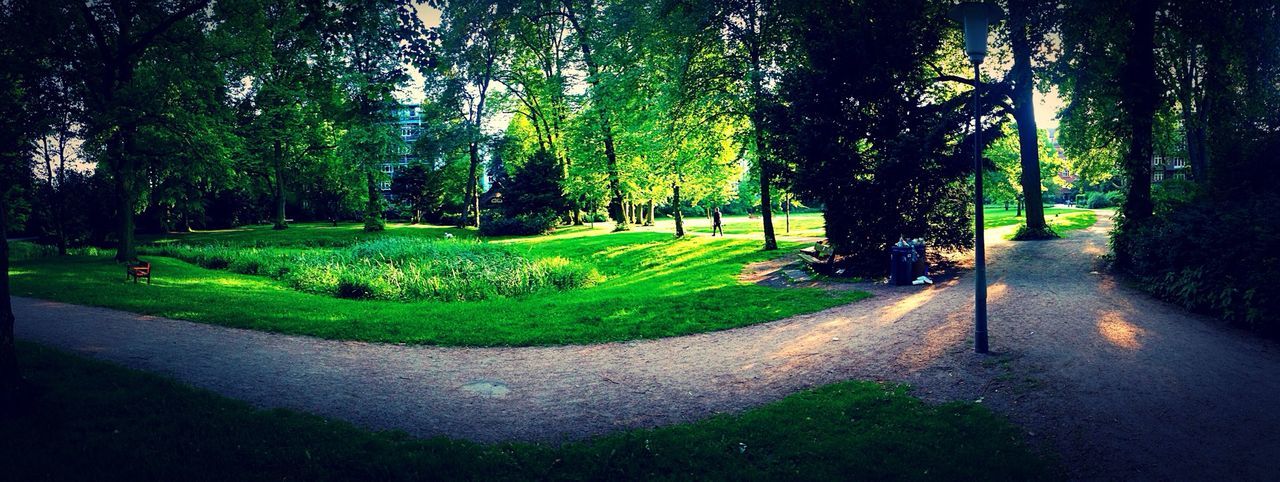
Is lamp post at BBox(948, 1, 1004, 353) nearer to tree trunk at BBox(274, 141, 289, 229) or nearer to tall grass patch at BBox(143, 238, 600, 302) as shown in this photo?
tall grass patch at BBox(143, 238, 600, 302)

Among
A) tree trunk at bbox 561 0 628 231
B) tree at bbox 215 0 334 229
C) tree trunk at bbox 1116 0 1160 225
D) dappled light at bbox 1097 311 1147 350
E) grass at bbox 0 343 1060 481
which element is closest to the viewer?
grass at bbox 0 343 1060 481

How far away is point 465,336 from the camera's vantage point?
10875mm

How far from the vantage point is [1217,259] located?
10.4 m

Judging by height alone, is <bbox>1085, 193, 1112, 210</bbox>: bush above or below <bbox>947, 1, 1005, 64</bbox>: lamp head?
below

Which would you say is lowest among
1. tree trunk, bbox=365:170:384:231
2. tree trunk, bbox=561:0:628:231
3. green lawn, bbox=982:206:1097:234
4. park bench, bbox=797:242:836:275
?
park bench, bbox=797:242:836:275

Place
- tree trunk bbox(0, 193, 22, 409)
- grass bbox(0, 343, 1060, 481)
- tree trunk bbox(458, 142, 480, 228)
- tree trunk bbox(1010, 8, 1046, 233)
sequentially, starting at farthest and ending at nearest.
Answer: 1. tree trunk bbox(458, 142, 480, 228)
2. tree trunk bbox(1010, 8, 1046, 233)
3. tree trunk bbox(0, 193, 22, 409)
4. grass bbox(0, 343, 1060, 481)

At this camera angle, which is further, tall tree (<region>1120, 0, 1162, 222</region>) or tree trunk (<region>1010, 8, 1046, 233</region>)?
tree trunk (<region>1010, 8, 1046, 233</region>)

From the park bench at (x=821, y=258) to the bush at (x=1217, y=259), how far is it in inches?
272

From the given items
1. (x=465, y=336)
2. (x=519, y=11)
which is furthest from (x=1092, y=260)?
Answer: (x=519, y=11)

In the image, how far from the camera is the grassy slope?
1121 centimetres

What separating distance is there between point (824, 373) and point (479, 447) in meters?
4.84

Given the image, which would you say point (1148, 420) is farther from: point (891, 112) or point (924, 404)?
point (891, 112)

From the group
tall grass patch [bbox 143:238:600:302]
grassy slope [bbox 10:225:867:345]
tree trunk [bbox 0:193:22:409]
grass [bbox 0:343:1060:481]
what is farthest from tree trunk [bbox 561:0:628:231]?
grass [bbox 0:343:1060:481]

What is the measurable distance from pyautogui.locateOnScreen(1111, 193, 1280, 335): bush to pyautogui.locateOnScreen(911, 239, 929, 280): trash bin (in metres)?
4.30
